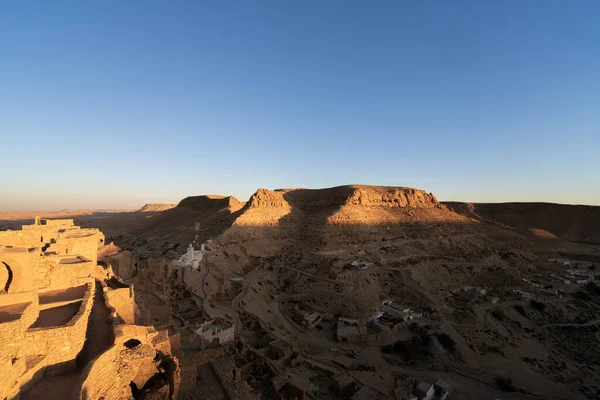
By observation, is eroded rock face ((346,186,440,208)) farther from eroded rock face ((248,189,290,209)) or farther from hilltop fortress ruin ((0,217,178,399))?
hilltop fortress ruin ((0,217,178,399))

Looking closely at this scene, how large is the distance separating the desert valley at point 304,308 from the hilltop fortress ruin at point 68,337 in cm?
4

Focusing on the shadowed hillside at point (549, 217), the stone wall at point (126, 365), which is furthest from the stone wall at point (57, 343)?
the shadowed hillside at point (549, 217)

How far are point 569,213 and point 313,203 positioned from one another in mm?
72036

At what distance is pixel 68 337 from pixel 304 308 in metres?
22.5

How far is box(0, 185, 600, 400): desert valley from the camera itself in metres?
7.88

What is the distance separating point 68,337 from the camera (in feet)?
22.8

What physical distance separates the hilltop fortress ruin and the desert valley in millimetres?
39

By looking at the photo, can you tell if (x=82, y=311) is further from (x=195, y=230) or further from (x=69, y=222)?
(x=195, y=230)

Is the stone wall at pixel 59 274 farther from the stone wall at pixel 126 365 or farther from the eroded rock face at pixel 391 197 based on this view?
the eroded rock face at pixel 391 197

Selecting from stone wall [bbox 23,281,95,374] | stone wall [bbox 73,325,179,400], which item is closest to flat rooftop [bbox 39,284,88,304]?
stone wall [bbox 23,281,95,374]

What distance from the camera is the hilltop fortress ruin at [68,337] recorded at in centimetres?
589

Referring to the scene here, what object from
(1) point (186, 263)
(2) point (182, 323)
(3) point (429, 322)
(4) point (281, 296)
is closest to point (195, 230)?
(1) point (186, 263)

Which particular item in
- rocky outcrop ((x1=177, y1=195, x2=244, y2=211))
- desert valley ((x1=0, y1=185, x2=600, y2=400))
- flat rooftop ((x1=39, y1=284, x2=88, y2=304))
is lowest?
desert valley ((x1=0, y1=185, x2=600, y2=400))

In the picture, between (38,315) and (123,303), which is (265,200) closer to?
(123,303)
